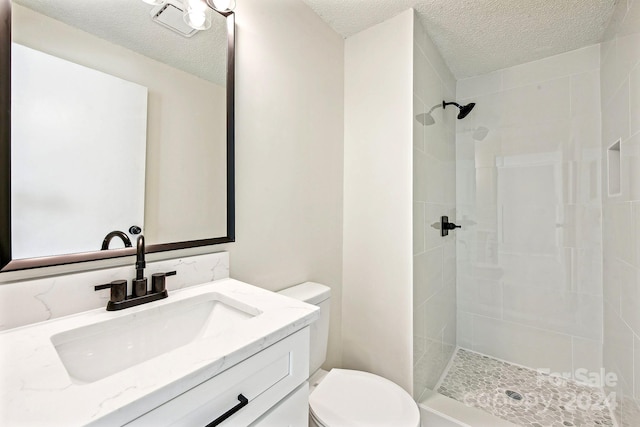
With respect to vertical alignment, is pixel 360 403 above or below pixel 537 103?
below

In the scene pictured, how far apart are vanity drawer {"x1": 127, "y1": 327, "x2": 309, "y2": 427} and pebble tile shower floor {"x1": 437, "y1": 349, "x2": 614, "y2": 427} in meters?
1.40

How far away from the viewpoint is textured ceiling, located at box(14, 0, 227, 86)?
0.77 meters

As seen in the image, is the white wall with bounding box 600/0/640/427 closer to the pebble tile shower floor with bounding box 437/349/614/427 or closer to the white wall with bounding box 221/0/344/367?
the pebble tile shower floor with bounding box 437/349/614/427

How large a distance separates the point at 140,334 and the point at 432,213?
1571 mm

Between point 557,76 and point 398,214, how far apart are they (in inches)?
60.9

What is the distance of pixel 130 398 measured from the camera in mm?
443

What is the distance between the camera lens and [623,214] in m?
1.37

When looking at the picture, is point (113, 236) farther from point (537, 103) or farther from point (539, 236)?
point (537, 103)

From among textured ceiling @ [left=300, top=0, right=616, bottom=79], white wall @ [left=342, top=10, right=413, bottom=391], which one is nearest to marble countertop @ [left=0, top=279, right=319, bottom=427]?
white wall @ [left=342, top=10, right=413, bottom=391]

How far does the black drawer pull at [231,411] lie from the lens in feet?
1.85

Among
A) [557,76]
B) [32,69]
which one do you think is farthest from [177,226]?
[557,76]

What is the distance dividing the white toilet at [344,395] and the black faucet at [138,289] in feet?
1.77

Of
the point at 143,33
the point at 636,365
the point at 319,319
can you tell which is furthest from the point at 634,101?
the point at 143,33

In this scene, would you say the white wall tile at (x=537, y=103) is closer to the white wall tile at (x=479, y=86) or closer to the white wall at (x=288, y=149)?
the white wall tile at (x=479, y=86)
